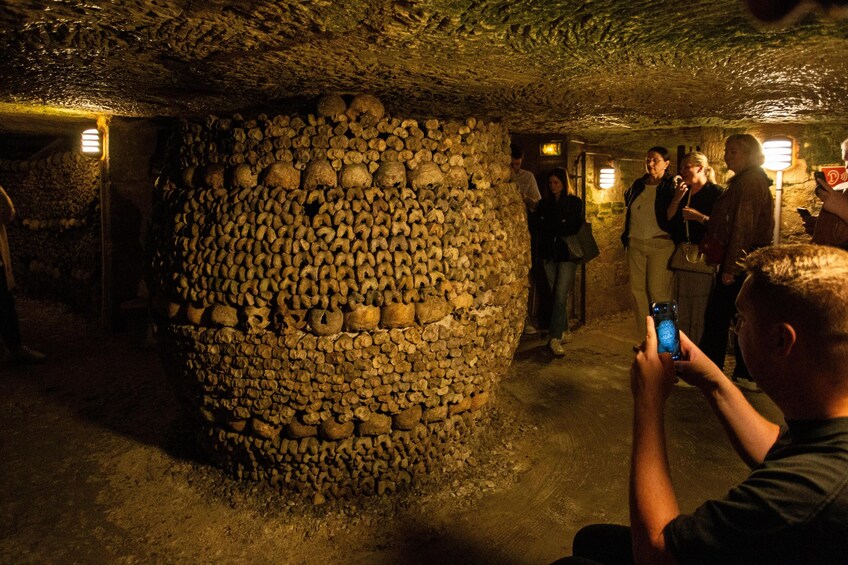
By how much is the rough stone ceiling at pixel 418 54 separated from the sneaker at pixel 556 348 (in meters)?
2.60

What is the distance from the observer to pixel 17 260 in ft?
28.8

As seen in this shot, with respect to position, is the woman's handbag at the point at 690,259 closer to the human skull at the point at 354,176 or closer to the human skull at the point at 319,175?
the human skull at the point at 354,176

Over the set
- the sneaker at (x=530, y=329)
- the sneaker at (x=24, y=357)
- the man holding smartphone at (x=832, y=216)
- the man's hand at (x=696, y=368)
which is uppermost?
the man holding smartphone at (x=832, y=216)

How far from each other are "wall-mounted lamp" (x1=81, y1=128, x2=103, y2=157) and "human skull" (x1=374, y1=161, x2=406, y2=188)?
15.1 feet

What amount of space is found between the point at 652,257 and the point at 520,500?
2790mm

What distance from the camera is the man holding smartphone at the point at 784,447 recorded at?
3.17 ft

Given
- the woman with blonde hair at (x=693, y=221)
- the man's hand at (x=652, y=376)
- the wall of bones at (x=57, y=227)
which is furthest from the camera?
the wall of bones at (x=57, y=227)

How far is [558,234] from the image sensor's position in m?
5.57

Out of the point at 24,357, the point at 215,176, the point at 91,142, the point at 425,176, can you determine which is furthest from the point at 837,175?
the point at 24,357

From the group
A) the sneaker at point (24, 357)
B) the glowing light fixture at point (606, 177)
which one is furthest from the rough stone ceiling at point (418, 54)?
the glowing light fixture at point (606, 177)

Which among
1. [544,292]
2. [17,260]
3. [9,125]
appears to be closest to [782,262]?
[544,292]

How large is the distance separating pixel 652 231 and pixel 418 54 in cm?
332

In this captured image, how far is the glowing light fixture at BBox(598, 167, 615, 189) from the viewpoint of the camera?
22.0ft

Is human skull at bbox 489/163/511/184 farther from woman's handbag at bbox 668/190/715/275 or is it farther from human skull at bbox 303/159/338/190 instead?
woman's handbag at bbox 668/190/715/275
